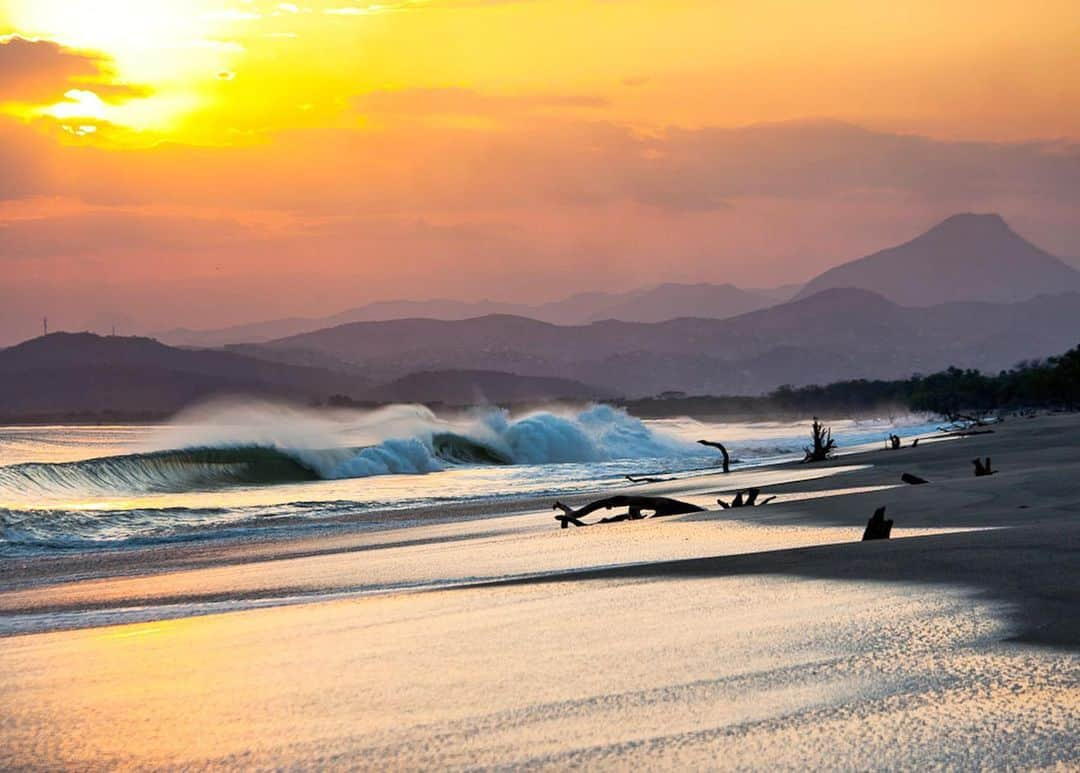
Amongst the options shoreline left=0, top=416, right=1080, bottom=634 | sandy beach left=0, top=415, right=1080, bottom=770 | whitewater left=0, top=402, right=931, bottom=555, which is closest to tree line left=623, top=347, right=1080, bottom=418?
whitewater left=0, top=402, right=931, bottom=555

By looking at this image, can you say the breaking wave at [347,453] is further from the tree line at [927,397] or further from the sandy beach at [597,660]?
the tree line at [927,397]

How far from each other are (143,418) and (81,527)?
13707 centimetres

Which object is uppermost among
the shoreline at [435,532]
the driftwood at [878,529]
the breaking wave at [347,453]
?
the breaking wave at [347,453]

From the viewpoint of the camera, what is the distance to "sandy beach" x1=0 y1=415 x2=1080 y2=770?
4.84m

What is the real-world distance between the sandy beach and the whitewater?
9.44m

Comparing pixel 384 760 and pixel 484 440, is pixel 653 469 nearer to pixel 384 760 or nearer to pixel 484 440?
pixel 484 440

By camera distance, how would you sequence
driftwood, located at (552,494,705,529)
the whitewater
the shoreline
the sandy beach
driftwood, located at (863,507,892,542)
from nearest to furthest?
the sandy beach
driftwood, located at (863,507,892,542)
the shoreline
driftwood, located at (552,494,705,529)
the whitewater

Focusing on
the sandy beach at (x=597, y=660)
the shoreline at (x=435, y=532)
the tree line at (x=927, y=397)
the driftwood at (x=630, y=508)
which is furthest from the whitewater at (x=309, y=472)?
the tree line at (x=927, y=397)

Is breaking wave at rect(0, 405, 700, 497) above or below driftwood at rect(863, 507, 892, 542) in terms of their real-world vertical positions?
above

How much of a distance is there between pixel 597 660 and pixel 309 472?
3567 cm

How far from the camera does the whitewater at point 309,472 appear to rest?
2273 cm

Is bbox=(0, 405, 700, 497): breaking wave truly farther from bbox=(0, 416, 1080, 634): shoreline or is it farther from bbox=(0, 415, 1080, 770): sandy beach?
bbox=(0, 415, 1080, 770): sandy beach

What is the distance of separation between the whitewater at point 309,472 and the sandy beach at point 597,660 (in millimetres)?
9440

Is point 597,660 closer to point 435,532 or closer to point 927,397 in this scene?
point 435,532
